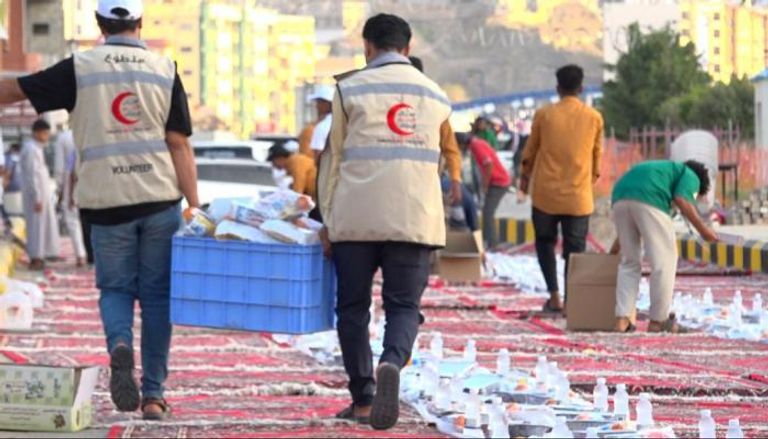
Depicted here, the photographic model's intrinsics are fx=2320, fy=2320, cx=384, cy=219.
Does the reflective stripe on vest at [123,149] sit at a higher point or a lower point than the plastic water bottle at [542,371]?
higher

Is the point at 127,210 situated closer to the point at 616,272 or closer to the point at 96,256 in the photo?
the point at 96,256

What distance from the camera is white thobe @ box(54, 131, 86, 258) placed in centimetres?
2470

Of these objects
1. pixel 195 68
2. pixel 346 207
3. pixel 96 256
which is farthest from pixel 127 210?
pixel 195 68

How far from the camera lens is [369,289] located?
971cm

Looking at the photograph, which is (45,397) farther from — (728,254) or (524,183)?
(728,254)

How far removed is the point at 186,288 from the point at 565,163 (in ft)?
23.1

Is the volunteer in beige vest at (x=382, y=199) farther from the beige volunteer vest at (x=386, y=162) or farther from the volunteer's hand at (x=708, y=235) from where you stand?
the volunteer's hand at (x=708, y=235)

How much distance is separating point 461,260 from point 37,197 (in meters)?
5.18

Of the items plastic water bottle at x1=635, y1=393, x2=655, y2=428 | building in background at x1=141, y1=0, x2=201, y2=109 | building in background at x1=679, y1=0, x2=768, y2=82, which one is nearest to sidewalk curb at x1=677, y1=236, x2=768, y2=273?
building in background at x1=679, y1=0, x2=768, y2=82

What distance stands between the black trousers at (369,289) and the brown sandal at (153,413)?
0.79m

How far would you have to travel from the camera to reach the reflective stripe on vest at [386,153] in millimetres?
9570

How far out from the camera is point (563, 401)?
990 centimetres

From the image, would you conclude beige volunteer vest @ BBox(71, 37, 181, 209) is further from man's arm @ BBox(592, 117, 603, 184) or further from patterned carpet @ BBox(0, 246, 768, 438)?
man's arm @ BBox(592, 117, 603, 184)

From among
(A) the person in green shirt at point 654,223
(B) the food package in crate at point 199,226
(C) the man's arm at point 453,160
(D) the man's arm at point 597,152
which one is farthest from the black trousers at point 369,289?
(D) the man's arm at point 597,152
